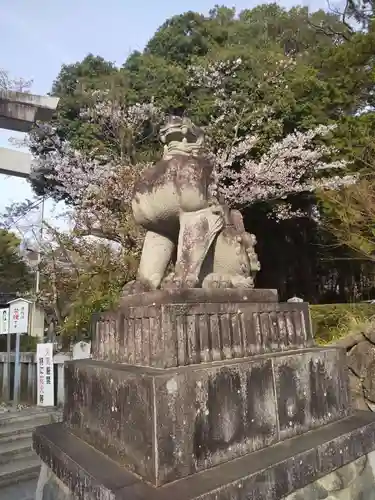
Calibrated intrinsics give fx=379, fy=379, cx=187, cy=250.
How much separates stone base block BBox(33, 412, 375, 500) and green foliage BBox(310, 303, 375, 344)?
15.3ft

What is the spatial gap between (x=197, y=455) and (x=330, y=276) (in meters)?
16.4

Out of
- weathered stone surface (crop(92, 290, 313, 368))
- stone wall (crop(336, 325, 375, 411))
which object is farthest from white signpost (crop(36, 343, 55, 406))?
stone wall (crop(336, 325, 375, 411))

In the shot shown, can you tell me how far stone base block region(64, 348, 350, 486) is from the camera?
5.73ft

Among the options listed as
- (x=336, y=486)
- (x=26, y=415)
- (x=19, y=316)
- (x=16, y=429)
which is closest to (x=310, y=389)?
(x=336, y=486)

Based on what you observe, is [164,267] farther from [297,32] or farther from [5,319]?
[297,32]

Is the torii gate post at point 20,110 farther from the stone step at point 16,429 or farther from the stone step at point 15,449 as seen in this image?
the stone step at point 15,449

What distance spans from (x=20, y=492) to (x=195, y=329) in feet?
11.3

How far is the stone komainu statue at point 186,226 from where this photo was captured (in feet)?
8.02

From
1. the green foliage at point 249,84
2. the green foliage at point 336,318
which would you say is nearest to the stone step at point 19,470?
the green foliage at point 336,318

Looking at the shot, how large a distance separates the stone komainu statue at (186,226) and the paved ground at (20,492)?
296 centimetres

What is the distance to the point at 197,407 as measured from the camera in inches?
72.3

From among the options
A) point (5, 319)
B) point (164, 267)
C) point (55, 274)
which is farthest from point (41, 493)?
point (55, 274)

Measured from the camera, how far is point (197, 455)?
5.94 feet

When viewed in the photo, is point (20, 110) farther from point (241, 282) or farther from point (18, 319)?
point (241, 282)
